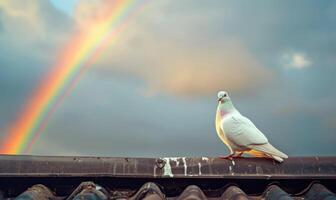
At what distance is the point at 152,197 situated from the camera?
291cm

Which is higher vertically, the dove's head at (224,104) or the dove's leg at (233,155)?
the dove's head at (224,104)

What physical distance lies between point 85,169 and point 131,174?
37 centimetres

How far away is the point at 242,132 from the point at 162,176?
0.93 m

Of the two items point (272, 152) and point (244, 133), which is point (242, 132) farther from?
point (272, 152)

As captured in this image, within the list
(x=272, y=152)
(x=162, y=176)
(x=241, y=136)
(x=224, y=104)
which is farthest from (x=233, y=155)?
(x=162, y=176)

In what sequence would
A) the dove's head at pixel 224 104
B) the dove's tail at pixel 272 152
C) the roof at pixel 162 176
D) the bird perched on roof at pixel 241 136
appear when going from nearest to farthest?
the roof at pixel 162 176 < the dove's tail at pixel 272 152 < the bird perched on roof at pixel 241 136 < the dove's head at pixel 224 104

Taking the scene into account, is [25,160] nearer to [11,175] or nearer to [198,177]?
[11,175]

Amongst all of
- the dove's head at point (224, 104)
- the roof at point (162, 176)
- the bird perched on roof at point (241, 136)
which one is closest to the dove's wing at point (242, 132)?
the bird perched on roof at point (241, 136)

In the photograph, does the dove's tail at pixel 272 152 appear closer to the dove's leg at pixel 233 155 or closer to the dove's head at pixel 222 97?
the dove's leg at pixel 233 155

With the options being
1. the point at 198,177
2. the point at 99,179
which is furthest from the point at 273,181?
the point at 99,179

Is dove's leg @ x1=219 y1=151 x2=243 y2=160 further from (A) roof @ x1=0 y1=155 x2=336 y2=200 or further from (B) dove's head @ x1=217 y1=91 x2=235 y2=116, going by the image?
(B) dove's head @ x1=217 y1=91 x2=235 y2=116

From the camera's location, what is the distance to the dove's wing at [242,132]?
153 inches

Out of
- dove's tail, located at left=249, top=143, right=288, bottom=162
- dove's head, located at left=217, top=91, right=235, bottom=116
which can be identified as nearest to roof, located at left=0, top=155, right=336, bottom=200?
dove's tail, located at left=249, top=143, right=288, bottom=162

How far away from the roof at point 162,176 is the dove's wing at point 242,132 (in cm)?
40
